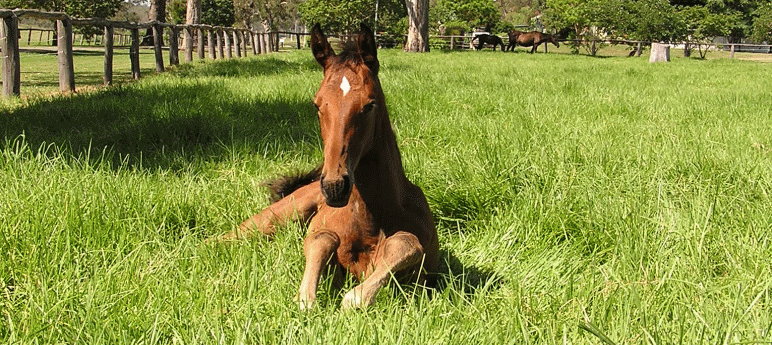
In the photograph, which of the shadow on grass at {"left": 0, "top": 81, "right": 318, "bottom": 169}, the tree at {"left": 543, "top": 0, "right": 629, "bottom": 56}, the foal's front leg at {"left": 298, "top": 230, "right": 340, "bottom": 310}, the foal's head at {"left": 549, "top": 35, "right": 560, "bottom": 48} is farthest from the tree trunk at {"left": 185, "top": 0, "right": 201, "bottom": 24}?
the foal's head at {"left": 549, "top": 35, "right": 560, "bottom": 48}

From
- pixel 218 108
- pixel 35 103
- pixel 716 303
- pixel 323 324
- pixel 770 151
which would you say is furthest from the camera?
pixel 35 103

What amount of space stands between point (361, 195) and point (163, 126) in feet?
11.3

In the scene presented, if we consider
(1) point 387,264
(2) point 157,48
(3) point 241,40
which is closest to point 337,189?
(1) point 387,264

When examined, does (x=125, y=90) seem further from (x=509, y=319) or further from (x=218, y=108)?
(x=509, y=319)

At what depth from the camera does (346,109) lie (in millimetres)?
1856

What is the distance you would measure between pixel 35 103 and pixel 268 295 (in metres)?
6.11

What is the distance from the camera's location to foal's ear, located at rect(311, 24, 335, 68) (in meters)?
2.08

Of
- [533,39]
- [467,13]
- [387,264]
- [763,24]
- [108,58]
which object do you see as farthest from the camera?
[467,13]

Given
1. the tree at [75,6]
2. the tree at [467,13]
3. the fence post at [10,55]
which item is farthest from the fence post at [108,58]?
the tree at [467,13]

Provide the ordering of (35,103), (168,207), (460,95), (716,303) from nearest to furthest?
(716,303) < (168,207) < (35,103) < (460,95)

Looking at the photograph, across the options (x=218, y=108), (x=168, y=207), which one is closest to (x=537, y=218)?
(x=168, y=207)

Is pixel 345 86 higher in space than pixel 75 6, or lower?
lower

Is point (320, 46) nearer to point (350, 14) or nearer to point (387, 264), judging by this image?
point (387, 264)

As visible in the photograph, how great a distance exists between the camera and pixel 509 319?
6.24 feet
